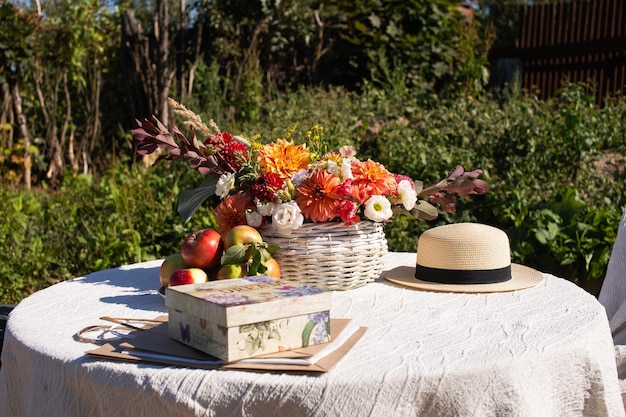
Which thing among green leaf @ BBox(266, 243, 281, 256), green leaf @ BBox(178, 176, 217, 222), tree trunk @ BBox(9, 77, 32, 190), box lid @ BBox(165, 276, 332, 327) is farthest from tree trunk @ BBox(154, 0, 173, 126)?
box lid @ BBox(165, 276, 332, 327)

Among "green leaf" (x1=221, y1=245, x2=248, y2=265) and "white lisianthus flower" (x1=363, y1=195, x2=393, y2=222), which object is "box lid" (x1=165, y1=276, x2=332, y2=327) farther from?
"white lisianthus flower" (x1=363, y1=195, x2=393, y2=222)

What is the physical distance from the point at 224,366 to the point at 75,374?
31 cm

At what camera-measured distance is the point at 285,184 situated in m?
1.99

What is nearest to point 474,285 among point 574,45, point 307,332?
point 307,332

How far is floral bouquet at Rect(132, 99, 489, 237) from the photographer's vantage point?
1948 millimetres

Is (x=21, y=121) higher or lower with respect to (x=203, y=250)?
lower

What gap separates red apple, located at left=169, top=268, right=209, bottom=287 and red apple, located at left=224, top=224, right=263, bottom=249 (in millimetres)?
112

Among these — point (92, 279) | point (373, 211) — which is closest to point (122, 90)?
point (92, 279)

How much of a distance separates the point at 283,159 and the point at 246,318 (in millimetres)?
738

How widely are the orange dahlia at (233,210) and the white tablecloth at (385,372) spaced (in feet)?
0.99

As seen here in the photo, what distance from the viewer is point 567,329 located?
163 cm

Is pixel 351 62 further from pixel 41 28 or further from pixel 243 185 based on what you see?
pixel 243 185

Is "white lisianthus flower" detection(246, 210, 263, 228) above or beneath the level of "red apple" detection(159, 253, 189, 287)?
above

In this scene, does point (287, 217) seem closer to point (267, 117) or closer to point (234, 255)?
point (234, 255)
